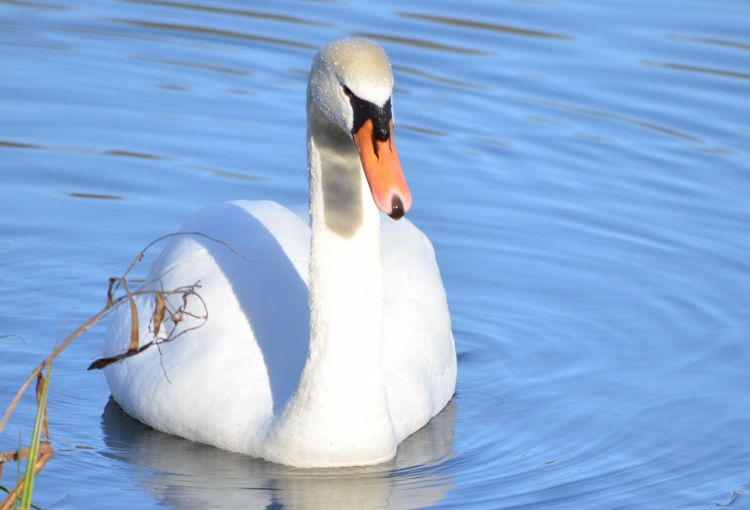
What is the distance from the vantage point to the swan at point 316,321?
6.74m

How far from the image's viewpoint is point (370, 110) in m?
6.45

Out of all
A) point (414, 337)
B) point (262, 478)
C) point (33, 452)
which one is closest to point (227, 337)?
point (262, 478)

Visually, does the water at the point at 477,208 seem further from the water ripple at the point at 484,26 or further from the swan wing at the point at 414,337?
the swan wing at the point at 414,337

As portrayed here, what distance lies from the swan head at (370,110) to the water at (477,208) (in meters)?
1.60

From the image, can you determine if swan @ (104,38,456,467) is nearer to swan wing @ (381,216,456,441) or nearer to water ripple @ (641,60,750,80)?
swan wing @ (381,216,456,441)

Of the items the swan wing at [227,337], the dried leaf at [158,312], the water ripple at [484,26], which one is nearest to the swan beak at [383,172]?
the dried leaf at [158,312]

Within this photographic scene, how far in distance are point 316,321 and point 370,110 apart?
1284 millimetres

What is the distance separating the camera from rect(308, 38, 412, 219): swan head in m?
6.32

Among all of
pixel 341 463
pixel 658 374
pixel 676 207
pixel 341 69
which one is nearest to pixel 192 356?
pixel 341 463

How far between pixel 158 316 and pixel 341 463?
198 cm

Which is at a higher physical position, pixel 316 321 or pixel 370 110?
pixel 370 110

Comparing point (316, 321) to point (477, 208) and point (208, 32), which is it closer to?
point (477, 208)

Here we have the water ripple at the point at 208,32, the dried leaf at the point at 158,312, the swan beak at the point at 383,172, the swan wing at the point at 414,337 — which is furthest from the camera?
the water ripple at the point at 208,32

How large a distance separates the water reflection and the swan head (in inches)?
62.2
